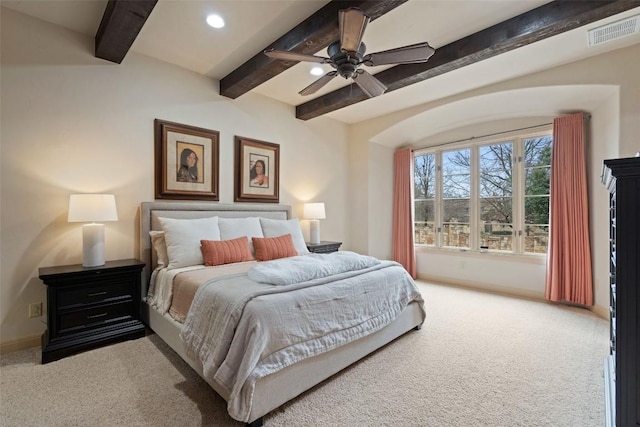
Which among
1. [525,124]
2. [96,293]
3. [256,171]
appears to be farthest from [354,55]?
[525,124]

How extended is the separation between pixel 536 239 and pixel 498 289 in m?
0.93

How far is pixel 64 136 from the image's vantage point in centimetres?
274

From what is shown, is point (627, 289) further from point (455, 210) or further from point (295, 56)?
point (455, 210)

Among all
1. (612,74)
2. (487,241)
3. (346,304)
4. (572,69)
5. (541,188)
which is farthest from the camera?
(487,241)

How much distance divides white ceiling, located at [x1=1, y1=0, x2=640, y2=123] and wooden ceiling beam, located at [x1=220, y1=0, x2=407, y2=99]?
0.25 feet

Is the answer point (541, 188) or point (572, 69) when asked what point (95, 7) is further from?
point (541, 188)

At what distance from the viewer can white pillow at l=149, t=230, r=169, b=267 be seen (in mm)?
2984

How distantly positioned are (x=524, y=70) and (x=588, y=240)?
224 cm

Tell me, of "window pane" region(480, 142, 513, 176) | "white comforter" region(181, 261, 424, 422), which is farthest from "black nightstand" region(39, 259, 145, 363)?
"window pane" region(480, 142, 513, 176)

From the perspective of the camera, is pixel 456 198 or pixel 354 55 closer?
pixel 354 55

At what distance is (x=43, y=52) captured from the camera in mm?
2637

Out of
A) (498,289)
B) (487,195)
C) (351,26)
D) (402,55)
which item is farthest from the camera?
(487,195)

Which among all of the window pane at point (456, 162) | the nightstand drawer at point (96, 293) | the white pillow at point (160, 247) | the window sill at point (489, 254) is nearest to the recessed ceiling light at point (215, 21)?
the white pillow at point (160, 247)

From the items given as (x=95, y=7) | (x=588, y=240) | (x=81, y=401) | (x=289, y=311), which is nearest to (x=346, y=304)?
(x=289, y=311)
